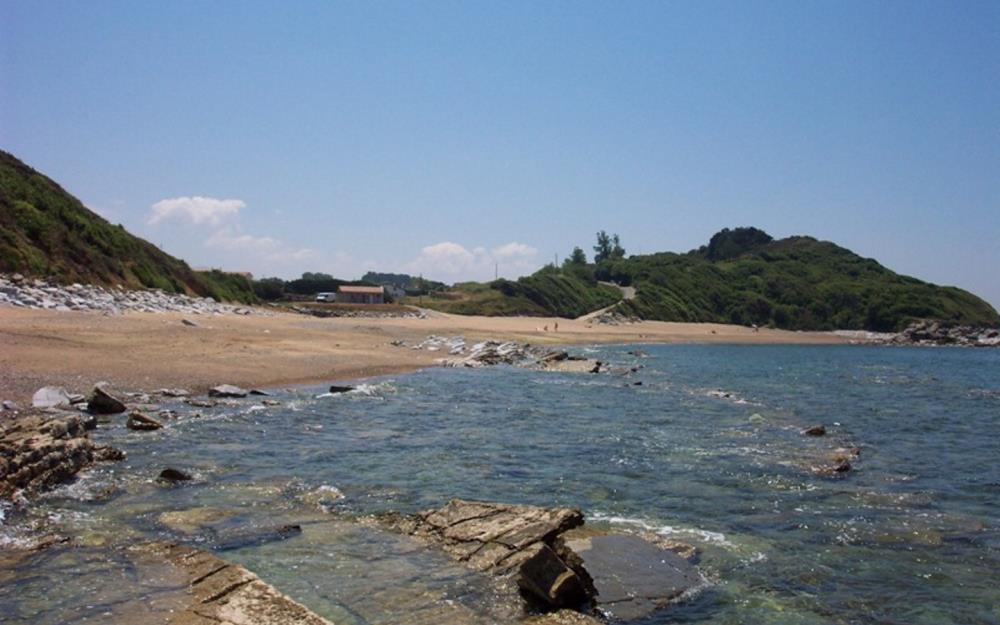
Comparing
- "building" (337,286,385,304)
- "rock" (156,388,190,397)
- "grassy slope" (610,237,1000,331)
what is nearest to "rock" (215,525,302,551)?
"rock" (156,388,190,397)

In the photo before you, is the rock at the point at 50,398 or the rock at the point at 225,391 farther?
the rock at the point at 225,391

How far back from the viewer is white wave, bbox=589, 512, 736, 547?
11730 millimetres

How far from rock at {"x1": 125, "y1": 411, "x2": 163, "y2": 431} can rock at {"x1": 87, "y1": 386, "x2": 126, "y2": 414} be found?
1583mm

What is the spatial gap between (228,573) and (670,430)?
55.8ft

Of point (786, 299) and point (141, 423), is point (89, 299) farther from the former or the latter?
point (786, 299)

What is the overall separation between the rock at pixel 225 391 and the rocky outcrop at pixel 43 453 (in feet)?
29.5

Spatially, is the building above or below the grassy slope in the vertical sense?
below

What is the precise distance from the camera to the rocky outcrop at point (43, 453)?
11.9m

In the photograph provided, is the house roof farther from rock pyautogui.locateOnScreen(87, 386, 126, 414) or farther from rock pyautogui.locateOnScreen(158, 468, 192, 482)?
rock pyautogui.locateOnScreen(158, 468, 192, 482)

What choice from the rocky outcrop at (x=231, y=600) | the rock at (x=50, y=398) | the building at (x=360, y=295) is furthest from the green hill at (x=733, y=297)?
the rocky outcrop at (x=231, y=600)

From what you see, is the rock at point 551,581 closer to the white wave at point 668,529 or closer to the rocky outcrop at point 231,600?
the rocky outcrop at point 231,600

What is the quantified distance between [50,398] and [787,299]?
16887cm

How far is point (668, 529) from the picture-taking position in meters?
12.2

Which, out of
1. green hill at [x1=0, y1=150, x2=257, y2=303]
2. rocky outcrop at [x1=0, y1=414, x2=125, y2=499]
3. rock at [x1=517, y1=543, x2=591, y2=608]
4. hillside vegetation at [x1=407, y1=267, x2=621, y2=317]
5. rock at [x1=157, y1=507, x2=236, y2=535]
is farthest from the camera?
hillside vegetation at [x1=407, y1=267, x2=621, y2=317]
